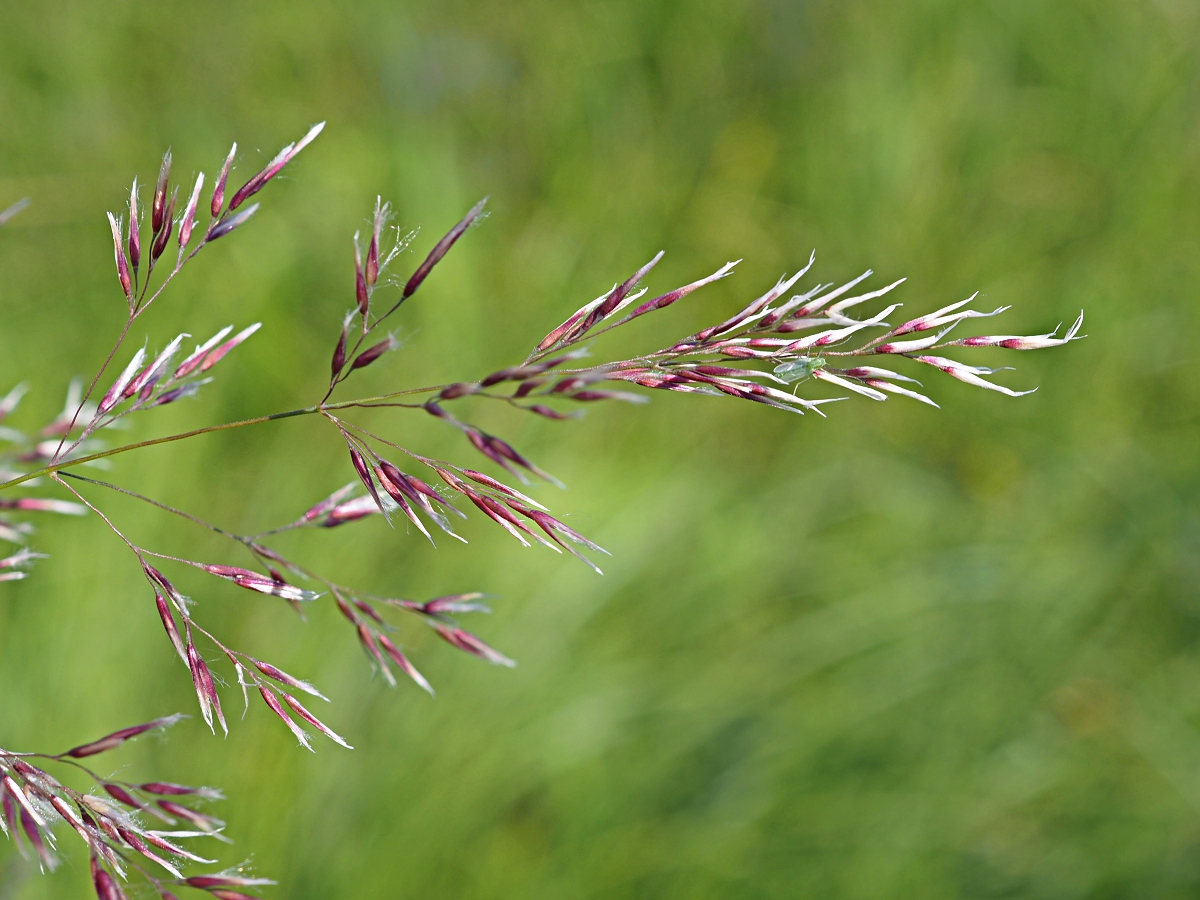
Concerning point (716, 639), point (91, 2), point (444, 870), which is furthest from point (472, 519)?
point (91, 2)

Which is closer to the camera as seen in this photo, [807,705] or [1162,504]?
[807,705]

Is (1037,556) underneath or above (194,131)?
underneath

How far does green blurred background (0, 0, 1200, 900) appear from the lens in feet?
7.13

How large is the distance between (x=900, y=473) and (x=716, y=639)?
0.93m

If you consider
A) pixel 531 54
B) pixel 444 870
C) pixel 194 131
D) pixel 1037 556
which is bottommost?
pixel 444 870

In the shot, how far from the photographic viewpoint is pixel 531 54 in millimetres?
3844

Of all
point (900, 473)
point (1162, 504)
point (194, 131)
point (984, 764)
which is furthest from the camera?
point (194, 131)

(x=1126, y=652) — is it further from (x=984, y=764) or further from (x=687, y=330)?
(x=687, y=330)

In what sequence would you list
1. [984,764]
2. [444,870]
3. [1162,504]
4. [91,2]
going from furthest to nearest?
[91,2]
[1162,504]
[984,764]
[444,870]

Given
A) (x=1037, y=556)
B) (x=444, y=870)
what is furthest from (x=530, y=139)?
(x=444, y=870)

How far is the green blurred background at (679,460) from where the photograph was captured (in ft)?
7.13

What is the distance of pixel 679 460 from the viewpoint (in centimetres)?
308

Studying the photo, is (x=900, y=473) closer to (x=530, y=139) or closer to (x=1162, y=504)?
(x=1162, y=504)

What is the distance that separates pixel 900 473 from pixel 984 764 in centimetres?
107
